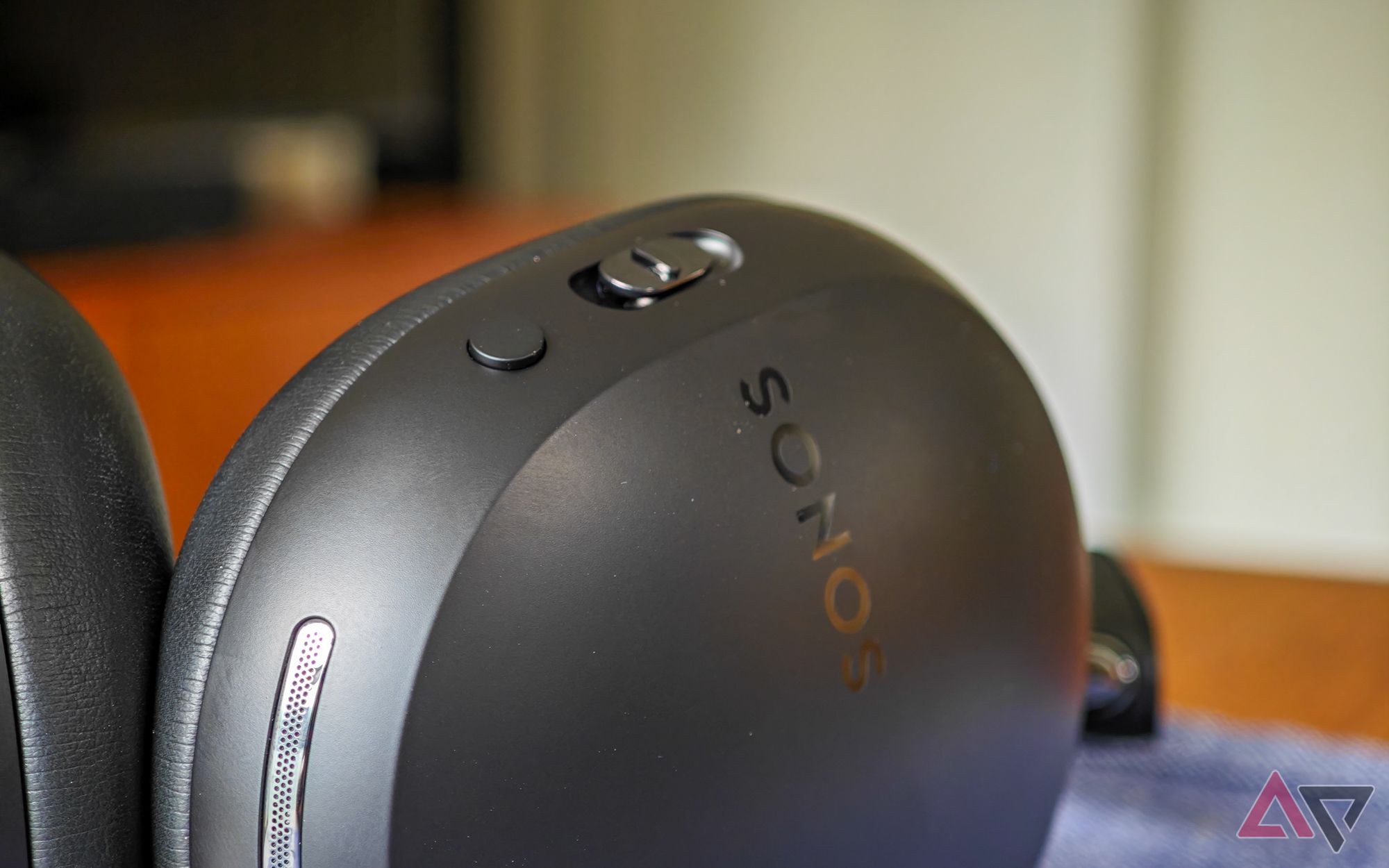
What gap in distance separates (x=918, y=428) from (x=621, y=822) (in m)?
0.13

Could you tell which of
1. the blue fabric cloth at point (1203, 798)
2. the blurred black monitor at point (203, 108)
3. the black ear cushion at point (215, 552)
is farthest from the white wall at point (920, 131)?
the black ear cushion at point (215, 552)

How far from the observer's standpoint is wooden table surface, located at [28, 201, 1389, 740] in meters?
0.68

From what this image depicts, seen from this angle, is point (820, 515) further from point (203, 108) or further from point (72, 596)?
point (203, 108)

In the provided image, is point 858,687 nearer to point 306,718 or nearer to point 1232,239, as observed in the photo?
point 306,718

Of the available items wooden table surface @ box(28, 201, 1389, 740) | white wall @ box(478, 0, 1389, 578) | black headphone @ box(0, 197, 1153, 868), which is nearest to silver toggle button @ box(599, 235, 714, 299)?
black headphone @ box(0, 197, 1153, 868)

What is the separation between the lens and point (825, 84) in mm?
2617

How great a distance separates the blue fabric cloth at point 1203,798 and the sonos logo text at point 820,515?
8.6 inches

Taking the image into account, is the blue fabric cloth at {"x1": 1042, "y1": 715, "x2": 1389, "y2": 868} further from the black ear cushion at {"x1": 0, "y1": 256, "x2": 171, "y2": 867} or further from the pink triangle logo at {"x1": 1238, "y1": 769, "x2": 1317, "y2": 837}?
the black ear cushion at {"x1": 0, "y1": 256, "x2": 171, "y2": 867}

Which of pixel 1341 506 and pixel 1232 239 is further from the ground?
pixel 1232 239

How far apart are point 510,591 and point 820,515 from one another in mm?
84

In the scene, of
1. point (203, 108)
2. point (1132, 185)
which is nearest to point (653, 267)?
point (203, 108)

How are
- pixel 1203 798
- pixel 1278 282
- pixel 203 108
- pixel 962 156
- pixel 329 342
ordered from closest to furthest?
pixel 329 342 → pixel 1203 798 → pixel 203 108 → pixel 1278 282 → pixel 962 156

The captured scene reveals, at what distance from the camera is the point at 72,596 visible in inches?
10.3

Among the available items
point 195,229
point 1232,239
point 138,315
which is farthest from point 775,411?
point 1232,239
